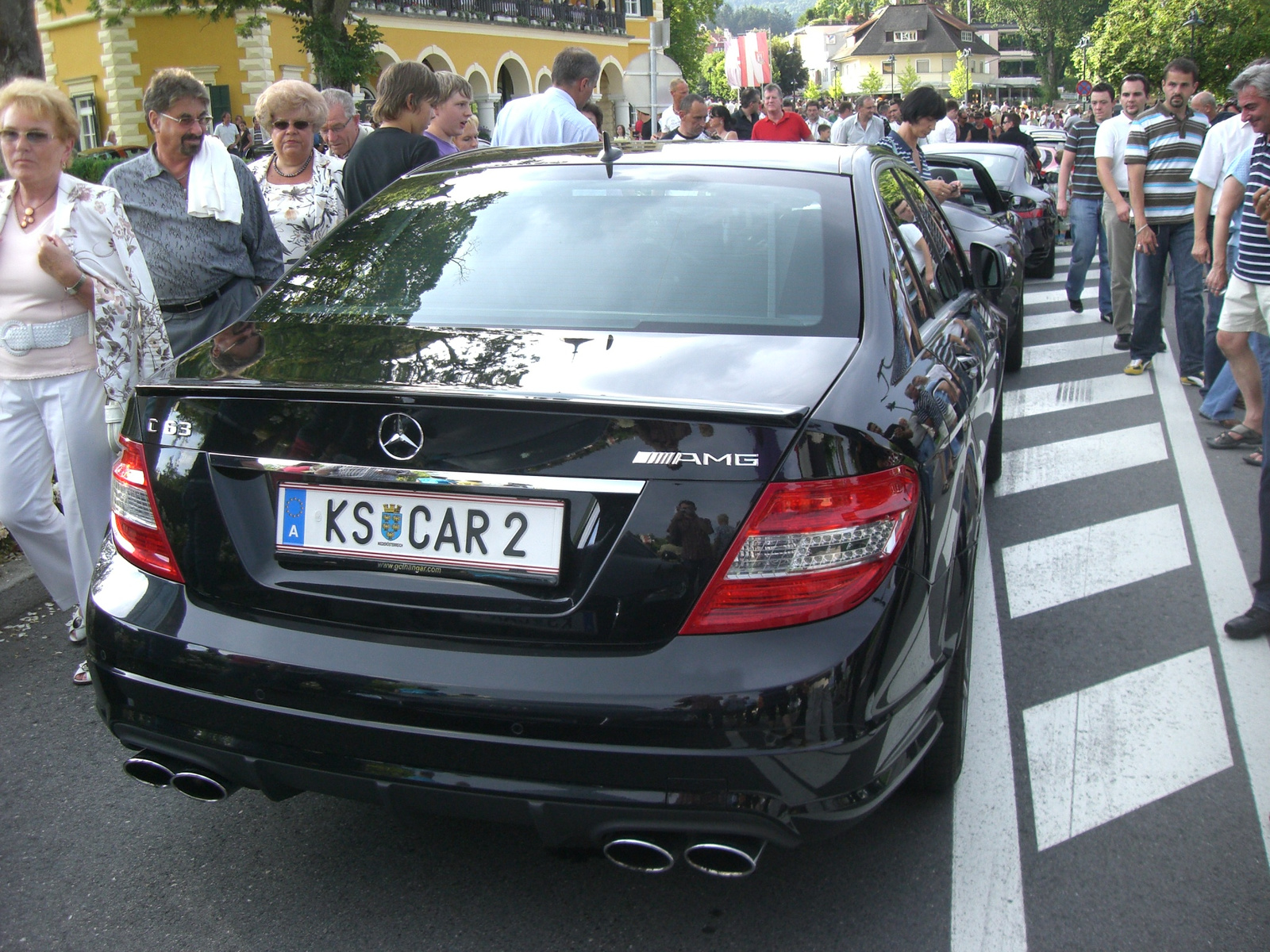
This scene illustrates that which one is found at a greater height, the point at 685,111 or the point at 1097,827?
the point at 685,111

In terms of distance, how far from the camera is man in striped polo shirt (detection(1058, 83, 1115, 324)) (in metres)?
9.95

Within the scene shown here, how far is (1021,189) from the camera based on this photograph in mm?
11938

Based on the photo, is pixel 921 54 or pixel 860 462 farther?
pixel 921 54

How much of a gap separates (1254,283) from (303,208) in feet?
12.7

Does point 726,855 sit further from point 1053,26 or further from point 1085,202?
point 1053,26

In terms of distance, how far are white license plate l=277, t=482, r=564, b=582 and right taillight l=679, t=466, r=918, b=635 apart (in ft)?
1.02

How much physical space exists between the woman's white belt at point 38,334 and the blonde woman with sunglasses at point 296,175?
1090 millimetres

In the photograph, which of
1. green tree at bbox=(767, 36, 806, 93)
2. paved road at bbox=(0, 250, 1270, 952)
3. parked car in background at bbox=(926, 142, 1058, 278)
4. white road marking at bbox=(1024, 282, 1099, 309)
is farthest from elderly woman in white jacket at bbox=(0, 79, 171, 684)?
green tree at bbox=(767, 36, 806, 93)

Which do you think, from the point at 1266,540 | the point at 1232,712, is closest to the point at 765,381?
the point at 1232,712

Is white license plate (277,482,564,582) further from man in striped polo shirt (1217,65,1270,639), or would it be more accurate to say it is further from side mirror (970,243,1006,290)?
man in striped polo shirt (1217,65,1270,639)

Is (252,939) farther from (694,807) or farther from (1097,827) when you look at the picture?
(1097,827)

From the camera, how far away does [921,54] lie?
478ft

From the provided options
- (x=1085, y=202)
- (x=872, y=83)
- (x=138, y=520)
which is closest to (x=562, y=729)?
(x=138, y=520)

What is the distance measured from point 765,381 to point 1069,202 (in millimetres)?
9234
